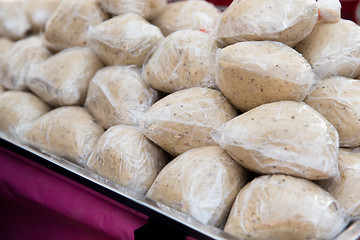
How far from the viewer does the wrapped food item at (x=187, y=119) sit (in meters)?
1.36

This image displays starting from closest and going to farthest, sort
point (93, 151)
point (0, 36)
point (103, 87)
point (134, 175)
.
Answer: point (134, 175), point (93, 151), point (103, 87), point (0, 36)

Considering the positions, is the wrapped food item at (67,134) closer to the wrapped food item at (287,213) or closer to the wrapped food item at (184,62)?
the wrapped food item at (184,62)

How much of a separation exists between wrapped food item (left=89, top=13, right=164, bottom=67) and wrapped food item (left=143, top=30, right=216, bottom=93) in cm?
11

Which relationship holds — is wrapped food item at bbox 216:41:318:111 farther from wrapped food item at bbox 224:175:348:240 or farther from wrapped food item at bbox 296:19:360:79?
wrapped food item at bbox 224:175:348:240

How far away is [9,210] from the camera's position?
1985 mm

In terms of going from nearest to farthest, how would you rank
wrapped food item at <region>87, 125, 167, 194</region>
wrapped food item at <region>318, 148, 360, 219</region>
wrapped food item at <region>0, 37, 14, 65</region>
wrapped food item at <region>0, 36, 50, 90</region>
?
wrapped food item at <region>318, 148, 360, 219</region> < wrapped food item at <region>87, 125, 167, 194</region> < wrapped food item at <region>0, 36, 50, 90</region> < wrapped food item at <region>0, 37, 14, 65</region>

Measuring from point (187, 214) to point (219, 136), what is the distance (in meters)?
0.28

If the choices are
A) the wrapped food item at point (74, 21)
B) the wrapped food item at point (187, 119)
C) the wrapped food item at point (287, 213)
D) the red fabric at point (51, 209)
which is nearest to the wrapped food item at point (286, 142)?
the wrapped food item at point (287, 213)

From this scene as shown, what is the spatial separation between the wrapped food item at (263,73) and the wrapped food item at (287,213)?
297 mm

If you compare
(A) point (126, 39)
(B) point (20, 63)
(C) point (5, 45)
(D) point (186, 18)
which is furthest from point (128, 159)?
(C) point (5, 45)

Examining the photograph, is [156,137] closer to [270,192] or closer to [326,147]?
[270,192]

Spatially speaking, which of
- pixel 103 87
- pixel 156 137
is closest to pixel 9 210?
pixel 103 87

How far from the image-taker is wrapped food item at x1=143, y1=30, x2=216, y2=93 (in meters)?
1.51

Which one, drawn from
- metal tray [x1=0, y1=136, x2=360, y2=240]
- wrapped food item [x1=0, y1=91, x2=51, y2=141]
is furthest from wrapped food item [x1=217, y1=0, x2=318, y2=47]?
wrapped food item [x1=0, y1=91, x2=51, y2=141]
